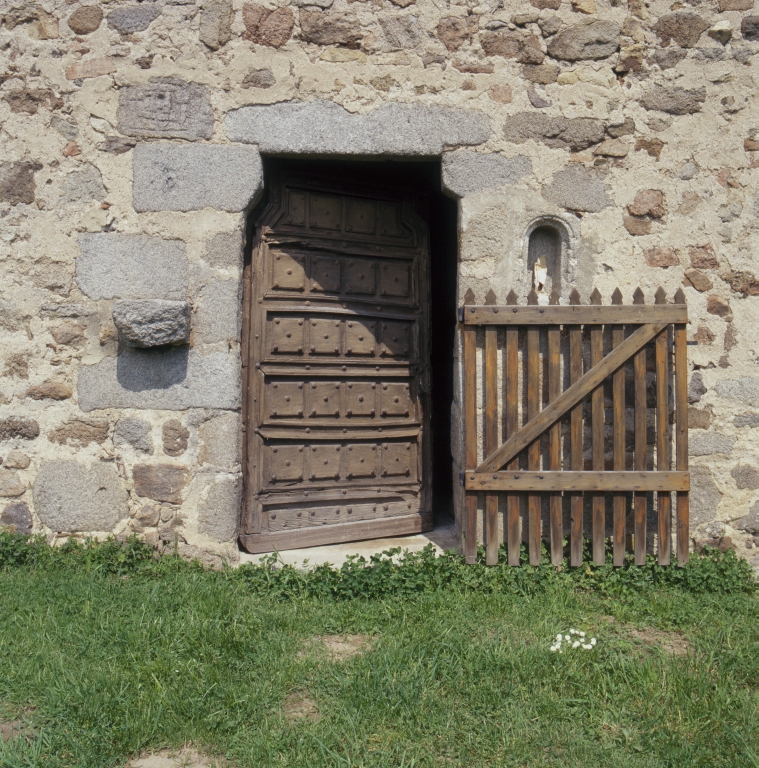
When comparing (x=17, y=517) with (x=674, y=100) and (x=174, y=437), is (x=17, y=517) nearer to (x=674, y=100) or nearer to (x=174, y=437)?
(x=174, y=437)

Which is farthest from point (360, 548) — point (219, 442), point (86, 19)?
point (86, 19)

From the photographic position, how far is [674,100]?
3.62 metres

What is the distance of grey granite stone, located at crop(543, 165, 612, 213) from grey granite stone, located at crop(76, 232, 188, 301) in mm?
2087

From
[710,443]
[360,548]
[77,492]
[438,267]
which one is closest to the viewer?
[77,492]

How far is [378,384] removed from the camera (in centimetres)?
406

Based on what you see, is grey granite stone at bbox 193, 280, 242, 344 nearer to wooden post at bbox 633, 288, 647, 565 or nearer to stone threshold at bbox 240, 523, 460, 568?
stone threshold at bbox 240, 523, 460, 568

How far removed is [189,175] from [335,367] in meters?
1.34

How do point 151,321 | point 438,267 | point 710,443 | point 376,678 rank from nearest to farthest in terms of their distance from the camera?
point 376,678
point 151,321
point 710,443
point 438,267

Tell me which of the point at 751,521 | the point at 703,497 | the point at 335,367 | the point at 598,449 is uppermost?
the point at 335,367

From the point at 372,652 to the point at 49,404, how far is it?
217 centimetres

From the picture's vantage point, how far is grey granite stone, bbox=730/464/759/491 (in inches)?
141

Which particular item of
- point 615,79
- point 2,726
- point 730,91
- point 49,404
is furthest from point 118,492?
point 730,91

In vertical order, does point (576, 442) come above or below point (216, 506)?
above

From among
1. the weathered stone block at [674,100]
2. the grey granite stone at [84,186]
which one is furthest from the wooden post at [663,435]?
the grey granite stone at [84,186]
